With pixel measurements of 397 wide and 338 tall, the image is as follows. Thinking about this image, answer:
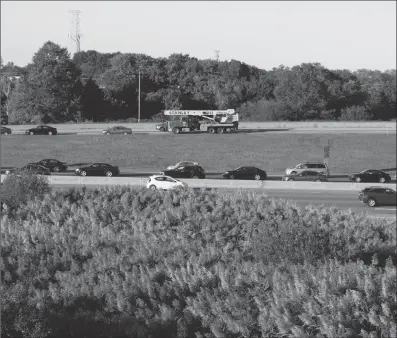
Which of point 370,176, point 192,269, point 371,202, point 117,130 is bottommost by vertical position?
point 371,202

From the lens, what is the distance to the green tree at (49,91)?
10898 millimetres

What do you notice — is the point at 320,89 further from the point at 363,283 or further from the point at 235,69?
the point at 363,283

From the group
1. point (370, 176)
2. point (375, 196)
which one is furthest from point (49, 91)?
point (375, 196)

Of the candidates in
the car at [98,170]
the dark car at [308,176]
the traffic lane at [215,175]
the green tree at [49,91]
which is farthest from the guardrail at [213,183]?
the green tree at [49,91]

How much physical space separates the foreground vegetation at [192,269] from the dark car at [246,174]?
1.56 feet

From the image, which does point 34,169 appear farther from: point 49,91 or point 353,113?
point 353,113

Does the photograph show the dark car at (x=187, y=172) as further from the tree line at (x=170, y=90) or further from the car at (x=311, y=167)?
the tree line at (x=170, y=90)

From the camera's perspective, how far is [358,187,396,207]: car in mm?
17953

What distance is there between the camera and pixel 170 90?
11383mm

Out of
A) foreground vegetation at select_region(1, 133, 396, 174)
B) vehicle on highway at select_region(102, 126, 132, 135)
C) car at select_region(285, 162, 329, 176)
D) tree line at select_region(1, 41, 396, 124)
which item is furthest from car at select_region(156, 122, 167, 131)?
car at select_region(285, 162, 329, 176)

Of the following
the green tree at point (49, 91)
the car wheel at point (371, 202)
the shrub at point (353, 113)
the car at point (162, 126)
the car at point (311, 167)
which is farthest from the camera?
the car wheel at point (371, 202)

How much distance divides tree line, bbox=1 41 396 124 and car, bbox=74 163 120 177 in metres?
1.81

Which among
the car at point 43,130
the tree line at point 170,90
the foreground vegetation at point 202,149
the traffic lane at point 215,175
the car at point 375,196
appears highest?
the tree line at point 170,90

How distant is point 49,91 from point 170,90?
81.3 inches
